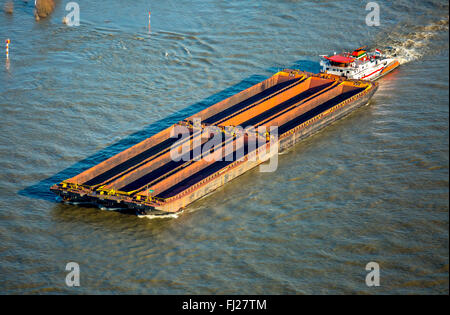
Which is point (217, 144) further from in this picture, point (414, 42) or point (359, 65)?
point (414, 42)

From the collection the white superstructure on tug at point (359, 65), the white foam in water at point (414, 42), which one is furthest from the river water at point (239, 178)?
the white superstructure on tug at point (359, 65)

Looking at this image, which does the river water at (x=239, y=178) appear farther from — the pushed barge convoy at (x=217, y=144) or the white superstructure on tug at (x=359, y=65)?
the white superstructure on tug at (x=359, y=65)

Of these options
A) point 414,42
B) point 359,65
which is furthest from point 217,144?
point 414,42

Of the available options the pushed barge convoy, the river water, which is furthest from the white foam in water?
the pushed barge convoy

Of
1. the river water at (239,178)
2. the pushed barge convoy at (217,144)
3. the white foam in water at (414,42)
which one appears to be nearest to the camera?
the river water at (239,178)

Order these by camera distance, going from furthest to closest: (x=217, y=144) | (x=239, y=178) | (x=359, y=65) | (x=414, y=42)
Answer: (x=414, y=42)
(x=359, y=65)
(x=217, y=144)
(x=239, y=178)
